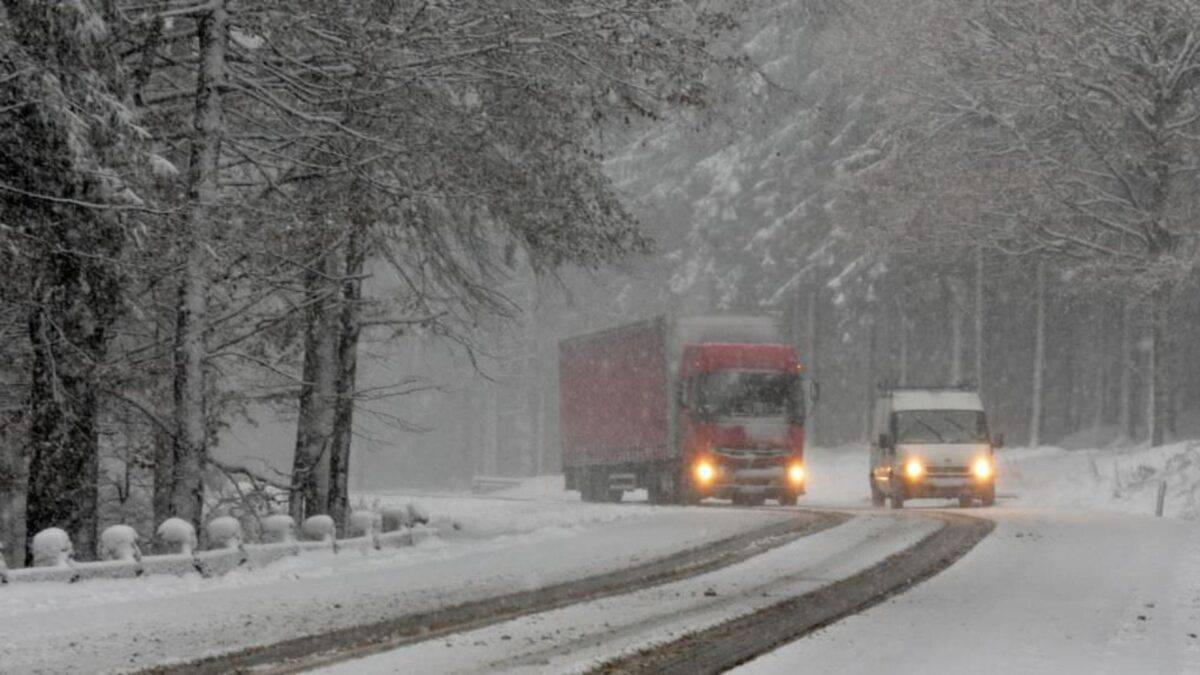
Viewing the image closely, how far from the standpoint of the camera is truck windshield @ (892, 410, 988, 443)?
3416cm

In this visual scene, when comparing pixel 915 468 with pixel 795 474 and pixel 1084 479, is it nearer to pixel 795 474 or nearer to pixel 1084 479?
pixel 795 474

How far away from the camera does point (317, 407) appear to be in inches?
879

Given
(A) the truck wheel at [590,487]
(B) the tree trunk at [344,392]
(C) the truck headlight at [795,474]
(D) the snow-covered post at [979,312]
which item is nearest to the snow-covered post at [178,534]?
(B) the tree trunk at [344,392]

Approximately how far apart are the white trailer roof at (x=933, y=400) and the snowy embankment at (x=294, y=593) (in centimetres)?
1186

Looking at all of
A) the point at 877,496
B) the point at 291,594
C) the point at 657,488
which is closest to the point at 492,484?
the point at 657,488

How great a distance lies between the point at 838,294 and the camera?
167 ft

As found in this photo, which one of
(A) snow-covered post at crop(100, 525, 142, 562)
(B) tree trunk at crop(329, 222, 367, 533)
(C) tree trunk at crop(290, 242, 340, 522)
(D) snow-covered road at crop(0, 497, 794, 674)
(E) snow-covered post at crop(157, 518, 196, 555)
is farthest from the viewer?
(B) tree trunk at crop(329, 222, 367, 533)

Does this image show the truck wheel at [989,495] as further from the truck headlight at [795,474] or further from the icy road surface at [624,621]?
the icy road surface at [624,621]

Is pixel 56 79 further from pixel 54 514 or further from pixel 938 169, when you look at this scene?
pixel 938 169

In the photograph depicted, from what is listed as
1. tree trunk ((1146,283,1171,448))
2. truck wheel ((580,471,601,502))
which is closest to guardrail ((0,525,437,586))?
truck wheel ((580,471,601,502))

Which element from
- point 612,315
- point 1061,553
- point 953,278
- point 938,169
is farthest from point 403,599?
point 612,315

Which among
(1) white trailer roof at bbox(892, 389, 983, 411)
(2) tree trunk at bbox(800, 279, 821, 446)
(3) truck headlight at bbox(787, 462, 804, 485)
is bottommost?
(3) truck headlight at bbox(787, 462, 804, 485)

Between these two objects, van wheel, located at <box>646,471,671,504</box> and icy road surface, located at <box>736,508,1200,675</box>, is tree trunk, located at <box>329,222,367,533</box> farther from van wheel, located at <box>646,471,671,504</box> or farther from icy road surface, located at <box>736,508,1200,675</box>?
van wheel, located at <box>646,471,671,504</box>

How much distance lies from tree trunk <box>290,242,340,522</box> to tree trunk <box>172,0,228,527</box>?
3.60m
